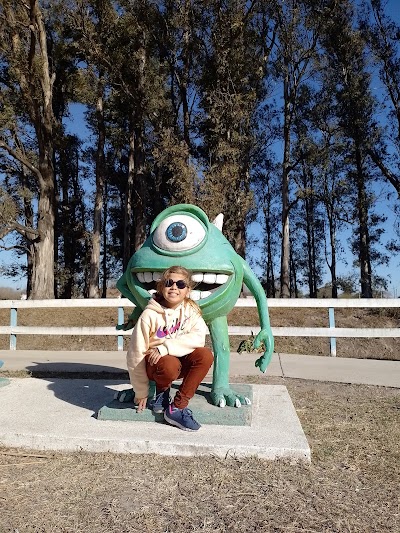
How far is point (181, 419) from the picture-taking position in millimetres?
3039

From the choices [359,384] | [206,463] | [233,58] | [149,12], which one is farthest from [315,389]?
[149,12]

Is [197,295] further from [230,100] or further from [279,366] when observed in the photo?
[230,100]

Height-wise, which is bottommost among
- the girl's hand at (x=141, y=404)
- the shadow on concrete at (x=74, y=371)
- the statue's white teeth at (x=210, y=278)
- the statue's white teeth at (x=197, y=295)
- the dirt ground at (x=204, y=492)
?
the dirt ground at (x=204, y=492)

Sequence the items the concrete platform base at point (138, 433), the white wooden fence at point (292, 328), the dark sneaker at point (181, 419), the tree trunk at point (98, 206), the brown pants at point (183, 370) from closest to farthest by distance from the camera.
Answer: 1. the concrete platform base at point (138, 433)
2. the brown pants at point (183, 370)
3. the dark sneaker at point (181, 419)
4. the white wooden fence at point (292, 328)
5. the tree trunk at point (98, 206)

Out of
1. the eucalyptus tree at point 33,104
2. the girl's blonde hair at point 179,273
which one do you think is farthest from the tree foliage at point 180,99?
the girl's blonde hair at point 179,273

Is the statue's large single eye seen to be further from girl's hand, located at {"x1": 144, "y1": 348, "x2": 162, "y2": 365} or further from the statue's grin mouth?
girl's hand, located at {"x1": 144, "y1": 348, "x2": 162, "y2": 365}

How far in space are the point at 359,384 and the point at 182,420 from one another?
A: 2.85 metres

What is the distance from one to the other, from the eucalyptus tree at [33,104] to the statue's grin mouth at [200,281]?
1209cm

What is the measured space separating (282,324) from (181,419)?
28.9 ft

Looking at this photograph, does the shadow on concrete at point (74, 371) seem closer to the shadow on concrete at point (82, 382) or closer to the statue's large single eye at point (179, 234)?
the shadow on concrete at point (82, 382)

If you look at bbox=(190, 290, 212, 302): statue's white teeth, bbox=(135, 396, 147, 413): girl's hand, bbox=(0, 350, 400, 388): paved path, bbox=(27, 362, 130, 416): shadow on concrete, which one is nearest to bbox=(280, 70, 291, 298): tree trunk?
bbox=(0, 350, 400, 388): paved path

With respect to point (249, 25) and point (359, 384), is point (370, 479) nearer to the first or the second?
point (359, 384)

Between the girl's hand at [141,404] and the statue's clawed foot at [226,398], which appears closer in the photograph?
the girl's hand at [141,404]

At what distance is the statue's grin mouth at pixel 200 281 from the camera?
3.41 meters
